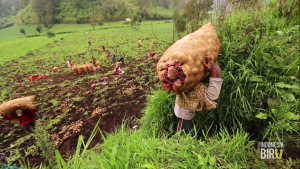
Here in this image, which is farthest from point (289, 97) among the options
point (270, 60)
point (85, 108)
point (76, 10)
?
point (76, 10)

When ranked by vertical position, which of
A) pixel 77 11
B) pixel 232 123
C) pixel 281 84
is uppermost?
pixel 77 11

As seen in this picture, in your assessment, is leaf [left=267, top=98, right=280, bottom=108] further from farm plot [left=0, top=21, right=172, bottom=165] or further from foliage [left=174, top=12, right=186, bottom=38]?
farm plot [left=0, top=21, right=172, bottom=165]

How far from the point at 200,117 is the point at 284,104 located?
104 cm

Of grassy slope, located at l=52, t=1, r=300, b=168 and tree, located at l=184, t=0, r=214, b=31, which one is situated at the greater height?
tree, located at l=184, t=0, r=214, b=31

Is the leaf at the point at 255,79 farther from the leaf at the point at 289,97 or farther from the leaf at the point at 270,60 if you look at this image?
the leaf at the point at 289,97

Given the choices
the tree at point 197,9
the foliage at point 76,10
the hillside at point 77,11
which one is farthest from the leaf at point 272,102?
the hillside at point 77,11

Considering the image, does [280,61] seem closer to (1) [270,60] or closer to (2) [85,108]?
(1) [270,60]

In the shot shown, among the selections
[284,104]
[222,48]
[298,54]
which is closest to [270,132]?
[284,104]

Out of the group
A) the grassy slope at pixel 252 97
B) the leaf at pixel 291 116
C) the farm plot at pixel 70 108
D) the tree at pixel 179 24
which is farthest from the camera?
the farm plot at pixel 70 108

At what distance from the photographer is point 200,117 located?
2.41 metres

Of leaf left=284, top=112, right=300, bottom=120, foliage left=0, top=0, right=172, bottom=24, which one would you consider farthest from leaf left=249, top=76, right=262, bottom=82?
foliage left=0, top=0, right=172, bottom=24

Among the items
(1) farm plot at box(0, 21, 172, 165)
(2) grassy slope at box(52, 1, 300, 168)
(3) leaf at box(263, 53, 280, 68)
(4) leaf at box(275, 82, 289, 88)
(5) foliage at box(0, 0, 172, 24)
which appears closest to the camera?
(2) grassy slope at box(52, 1, 300, 168)

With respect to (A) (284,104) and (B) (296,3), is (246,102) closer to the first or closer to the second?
(A) (284,104)

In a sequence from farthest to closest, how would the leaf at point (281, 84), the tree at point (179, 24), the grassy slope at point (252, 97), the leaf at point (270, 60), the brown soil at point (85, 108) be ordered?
the brown soil at point (85, 108), the tree at point (179, 24), the leaf at point (270, 60), the leaf at point (281, 84), the grassy slope at point (252, 97)
